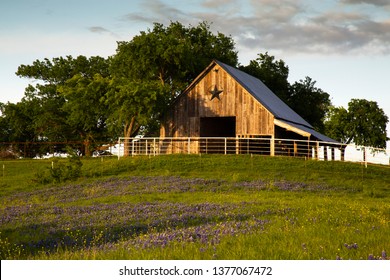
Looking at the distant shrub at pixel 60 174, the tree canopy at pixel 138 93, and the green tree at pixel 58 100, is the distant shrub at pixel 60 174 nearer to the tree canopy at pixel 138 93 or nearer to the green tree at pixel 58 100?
the tree canopy at pixel 138 93

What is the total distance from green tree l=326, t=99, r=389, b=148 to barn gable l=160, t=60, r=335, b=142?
113 feet

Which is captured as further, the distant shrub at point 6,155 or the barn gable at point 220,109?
the distant shrub at point 6,155

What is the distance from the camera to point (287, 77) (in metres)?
73.6

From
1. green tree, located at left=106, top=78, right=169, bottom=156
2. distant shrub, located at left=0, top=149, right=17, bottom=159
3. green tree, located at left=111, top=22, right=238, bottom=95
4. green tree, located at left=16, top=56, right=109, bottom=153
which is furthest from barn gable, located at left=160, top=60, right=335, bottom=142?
distant shrub, located at left=0, top=149, right=17, bottom=159

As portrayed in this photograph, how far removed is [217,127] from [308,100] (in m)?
26.1

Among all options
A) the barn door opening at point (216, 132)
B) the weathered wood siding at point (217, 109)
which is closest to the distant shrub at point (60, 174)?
the barn door opening at point (216, 132)

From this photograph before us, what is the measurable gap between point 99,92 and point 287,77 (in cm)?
3215

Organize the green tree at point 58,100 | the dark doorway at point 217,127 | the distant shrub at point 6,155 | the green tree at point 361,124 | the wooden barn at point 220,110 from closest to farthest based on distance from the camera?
the wooden barn at point 220,110
the dark doorway at point 217,127
the distant shrub at point 6,155
the green tree at point 58,100
the green tree at point 361,124

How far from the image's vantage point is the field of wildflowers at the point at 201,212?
921 centimetres

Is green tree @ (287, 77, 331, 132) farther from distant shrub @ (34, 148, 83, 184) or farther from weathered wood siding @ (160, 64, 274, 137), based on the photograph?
distant shrub @ (34, 148, 83, 184)

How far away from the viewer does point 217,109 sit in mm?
47469

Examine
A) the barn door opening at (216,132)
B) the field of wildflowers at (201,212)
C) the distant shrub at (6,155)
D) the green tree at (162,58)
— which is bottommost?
the field of wildflowers at (201,212)

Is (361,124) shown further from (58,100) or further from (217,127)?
(58,100)

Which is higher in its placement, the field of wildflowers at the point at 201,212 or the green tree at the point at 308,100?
the green tree at the point at 308,100
